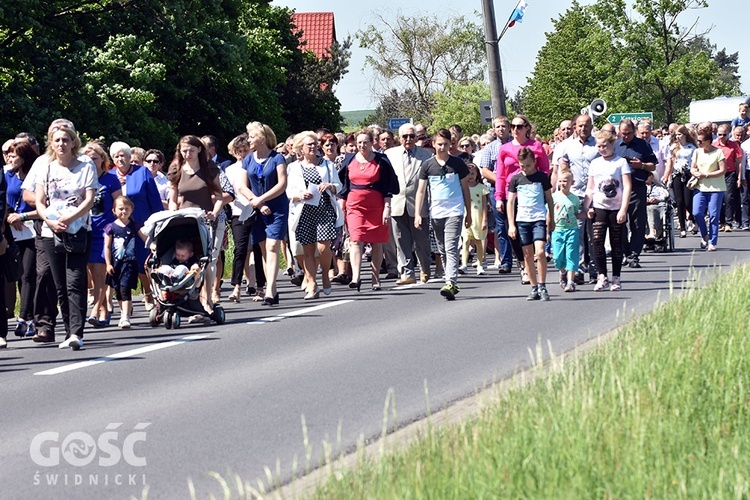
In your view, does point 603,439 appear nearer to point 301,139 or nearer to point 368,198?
point 301,139

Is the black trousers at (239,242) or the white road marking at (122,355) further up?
the black trousers at (239,242)

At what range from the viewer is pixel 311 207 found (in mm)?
16094

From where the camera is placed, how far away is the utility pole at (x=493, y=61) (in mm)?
27500

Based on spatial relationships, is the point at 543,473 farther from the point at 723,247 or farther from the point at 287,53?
the point at 287,53

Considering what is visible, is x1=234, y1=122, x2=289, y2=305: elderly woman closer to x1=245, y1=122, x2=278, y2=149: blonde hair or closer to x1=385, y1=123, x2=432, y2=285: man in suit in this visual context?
x1=245, y1=122, x2=278, y2=149: blonde hair

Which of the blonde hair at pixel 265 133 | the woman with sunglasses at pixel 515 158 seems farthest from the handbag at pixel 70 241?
the woman with sunglasses at pixel 515 158

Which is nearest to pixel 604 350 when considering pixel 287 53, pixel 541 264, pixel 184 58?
pixel 541 264

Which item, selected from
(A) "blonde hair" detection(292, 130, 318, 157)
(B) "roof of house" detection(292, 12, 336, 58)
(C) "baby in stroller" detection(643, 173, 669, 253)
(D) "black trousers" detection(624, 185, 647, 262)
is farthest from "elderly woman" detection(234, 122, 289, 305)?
(B) "roof of house" detection(292, 12, 336, 58)

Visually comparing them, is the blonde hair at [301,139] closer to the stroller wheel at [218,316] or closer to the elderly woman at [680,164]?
the stroller wheel at [218,316]

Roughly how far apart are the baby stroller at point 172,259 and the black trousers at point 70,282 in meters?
1.32

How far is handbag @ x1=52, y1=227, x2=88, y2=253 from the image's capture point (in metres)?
11.9

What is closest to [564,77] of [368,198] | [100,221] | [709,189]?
[709,189]

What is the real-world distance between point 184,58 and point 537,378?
3217 cm

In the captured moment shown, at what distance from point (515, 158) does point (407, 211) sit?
194 centimetres
